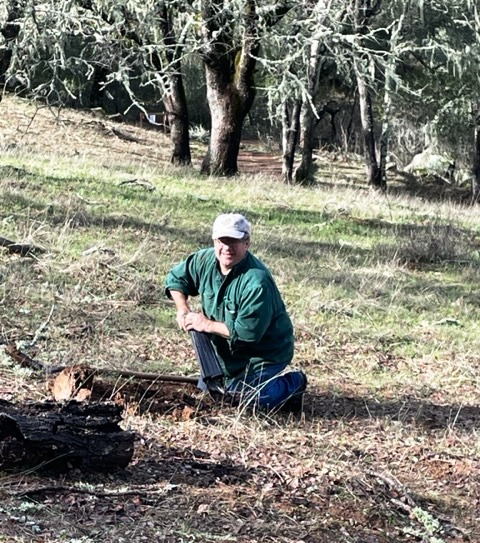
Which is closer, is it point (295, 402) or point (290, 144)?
point (295, 402)

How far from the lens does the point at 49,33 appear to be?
901 cm

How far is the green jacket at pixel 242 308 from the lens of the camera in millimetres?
5160

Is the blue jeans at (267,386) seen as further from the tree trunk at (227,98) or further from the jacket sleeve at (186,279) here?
the tree trunk at (227,98)

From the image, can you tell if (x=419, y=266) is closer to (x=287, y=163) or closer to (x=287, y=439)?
(x=287, y=439)

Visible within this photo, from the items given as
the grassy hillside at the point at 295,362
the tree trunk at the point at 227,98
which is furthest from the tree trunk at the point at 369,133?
the grassy hillside at the point at 295,362

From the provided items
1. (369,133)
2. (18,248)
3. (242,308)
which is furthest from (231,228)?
(369,133)

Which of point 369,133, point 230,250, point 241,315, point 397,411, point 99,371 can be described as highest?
point 369,133

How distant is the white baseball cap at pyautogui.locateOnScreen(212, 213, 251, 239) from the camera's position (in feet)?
16.7

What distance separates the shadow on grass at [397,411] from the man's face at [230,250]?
41.6 inches

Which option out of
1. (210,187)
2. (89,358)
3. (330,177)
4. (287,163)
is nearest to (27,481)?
(89,358)

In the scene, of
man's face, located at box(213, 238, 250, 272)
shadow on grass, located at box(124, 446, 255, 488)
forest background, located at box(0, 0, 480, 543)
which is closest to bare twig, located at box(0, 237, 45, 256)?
forest background, located at box(0, 0, 480, 543)

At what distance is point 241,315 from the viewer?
517cm

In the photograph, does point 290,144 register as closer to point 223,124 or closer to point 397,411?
point 223,124

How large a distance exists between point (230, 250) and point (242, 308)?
34cm
